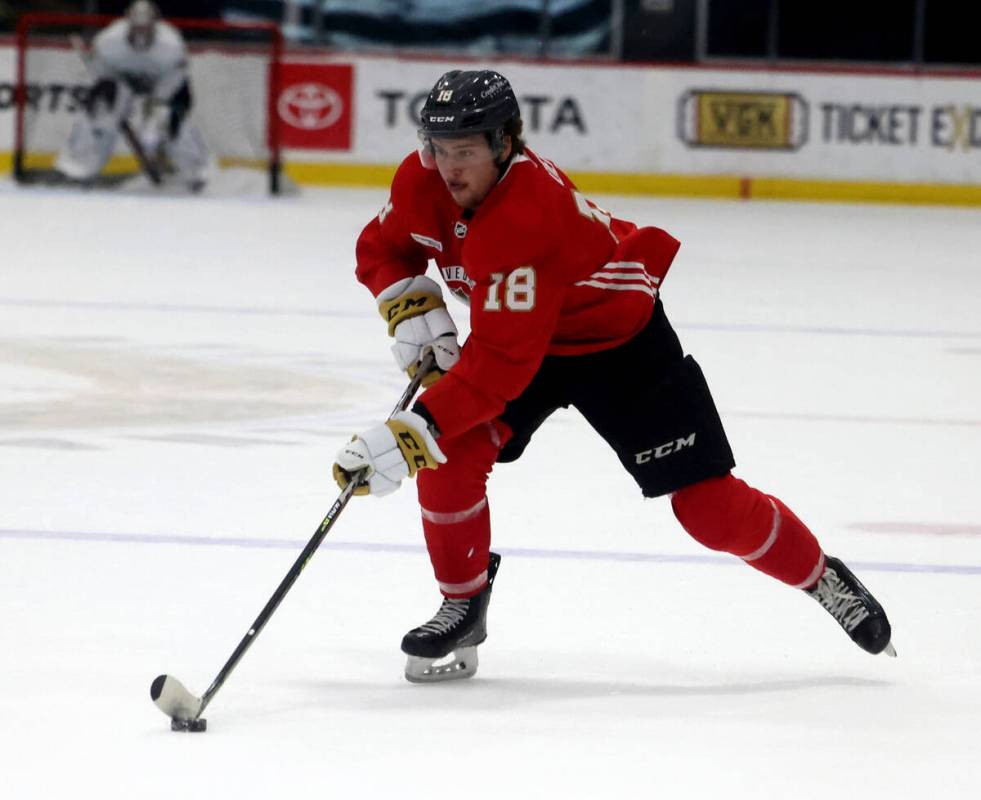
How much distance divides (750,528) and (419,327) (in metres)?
0.55

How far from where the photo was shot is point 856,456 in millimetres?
4707

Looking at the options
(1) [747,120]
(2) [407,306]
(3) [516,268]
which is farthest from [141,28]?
(3) [516,268]

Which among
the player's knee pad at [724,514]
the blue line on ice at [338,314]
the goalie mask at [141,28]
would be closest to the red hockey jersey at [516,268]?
the player's knee pad at [724,514]

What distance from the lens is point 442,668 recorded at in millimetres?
2824

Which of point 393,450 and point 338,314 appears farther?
point 338,314

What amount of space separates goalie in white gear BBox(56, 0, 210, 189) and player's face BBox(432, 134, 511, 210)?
29.8ft

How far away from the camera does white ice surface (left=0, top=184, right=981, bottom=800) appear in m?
2.42

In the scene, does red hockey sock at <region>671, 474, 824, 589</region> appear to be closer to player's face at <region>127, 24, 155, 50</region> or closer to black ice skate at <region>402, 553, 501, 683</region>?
black ice skate at <region>402, 553, 501, 683</region>

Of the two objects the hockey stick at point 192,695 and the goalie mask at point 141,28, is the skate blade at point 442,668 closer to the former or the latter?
the hockey stick at point 192,695

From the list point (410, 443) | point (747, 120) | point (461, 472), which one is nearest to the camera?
point (410, 443)

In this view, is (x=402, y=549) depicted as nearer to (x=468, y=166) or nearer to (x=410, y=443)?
(x=410, y=443)

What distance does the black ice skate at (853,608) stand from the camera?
9.46 feet

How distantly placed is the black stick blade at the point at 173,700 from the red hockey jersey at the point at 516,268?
1.56 feet

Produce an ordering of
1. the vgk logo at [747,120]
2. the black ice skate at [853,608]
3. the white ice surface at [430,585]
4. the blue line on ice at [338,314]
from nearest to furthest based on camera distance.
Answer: the white ice surface at [430,585] < the black ice skate at [853,608] < the blue line on ice at [338,314] < the vgk logo at [747,120]
